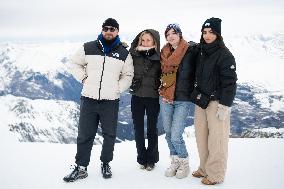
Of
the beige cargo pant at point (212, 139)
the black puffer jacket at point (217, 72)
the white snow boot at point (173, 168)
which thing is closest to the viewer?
the black puffer jacket at point (217, 72)

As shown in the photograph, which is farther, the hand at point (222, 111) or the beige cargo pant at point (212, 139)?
the beige cargo pant at point (212, 139)

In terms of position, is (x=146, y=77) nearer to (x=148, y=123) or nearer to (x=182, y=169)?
(x=148, y=123)

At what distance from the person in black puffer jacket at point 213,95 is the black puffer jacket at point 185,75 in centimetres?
15

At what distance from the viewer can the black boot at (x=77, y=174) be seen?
24.0 ft

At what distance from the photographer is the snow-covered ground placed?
23.9 feet

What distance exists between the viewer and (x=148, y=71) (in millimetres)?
7586

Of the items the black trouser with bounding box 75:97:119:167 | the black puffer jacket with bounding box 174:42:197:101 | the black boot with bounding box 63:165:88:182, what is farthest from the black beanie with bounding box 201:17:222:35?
the black boot with bounding box 63:165:88:182

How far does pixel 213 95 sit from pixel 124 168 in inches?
114

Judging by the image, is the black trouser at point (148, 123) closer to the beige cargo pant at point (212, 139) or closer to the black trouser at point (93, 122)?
the black trouser at point (93, 122)

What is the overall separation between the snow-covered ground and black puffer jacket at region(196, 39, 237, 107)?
1887mm

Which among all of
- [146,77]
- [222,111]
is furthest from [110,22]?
[222,111]

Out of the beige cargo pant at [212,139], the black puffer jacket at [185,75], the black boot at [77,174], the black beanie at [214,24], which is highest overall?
the black beanie at [214,24]

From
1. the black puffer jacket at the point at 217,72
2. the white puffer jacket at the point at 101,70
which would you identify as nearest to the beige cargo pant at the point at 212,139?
the black puffer jacket at the point at 217,72

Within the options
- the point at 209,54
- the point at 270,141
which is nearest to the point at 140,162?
the point at 209,54
